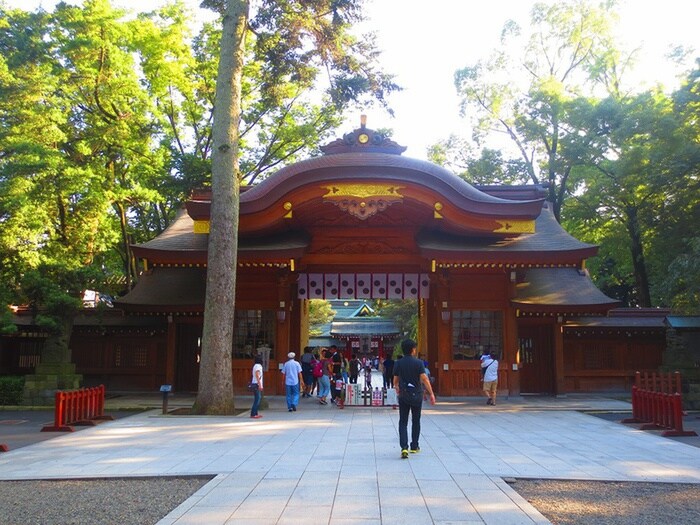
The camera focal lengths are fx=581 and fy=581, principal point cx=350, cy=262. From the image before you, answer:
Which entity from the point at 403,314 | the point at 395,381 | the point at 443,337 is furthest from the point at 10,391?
the point at 403,314

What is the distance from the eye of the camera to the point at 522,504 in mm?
5543

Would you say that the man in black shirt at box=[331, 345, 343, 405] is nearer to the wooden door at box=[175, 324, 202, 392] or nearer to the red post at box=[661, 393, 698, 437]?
the wooden door at box=[175, 324, 202, 392]

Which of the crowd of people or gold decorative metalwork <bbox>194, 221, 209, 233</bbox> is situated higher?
gold decorative metalwork <bbox>194, 221, 209, 233</bbox>

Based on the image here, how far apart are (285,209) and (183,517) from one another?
11.0 m

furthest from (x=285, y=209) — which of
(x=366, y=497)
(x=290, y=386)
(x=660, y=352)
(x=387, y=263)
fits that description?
(x=660, y=352)

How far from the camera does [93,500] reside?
5.99m

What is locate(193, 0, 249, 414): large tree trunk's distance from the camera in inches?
509

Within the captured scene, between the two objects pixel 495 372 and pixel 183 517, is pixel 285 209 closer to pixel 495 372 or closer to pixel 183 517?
pixel 495 372

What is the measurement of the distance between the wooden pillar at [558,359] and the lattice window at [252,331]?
8.70 meters

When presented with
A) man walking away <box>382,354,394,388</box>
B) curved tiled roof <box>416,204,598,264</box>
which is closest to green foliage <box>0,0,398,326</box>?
curved tiled roof <box>416,204,598,264</box>

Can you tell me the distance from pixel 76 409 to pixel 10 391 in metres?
6.22

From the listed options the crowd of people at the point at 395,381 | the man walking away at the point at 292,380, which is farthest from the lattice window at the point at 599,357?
the man walking away at the point at 292,380

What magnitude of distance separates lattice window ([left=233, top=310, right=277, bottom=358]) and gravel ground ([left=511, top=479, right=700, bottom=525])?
11238 mm

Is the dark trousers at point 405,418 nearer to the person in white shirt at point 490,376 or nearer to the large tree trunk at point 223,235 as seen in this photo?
the large tree trunk at point 223,235
